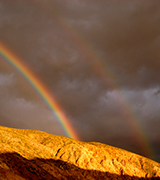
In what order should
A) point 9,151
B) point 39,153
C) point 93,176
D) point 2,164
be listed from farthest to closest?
point 93,176 → point 39,153 → point 9,151 → point 2,164

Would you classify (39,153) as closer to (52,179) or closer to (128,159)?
(52,179)

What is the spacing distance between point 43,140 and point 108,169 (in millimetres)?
30692

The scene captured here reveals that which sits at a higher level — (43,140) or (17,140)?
(43,140)

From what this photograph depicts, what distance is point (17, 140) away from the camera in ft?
250

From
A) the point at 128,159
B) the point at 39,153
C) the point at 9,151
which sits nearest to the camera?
the point at 9,151

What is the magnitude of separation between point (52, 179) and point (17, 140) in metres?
20.3

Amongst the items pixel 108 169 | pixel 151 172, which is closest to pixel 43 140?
pixel 108 169

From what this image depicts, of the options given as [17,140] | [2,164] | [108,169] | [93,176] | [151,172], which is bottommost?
[2,164]

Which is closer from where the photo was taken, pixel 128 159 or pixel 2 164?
pixel 2 164

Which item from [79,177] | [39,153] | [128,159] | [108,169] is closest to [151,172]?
[128,159]

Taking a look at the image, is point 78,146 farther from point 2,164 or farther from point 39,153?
point 2,164

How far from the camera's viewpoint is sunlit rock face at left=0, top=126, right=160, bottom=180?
5997 centimetres

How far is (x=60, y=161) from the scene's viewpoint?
265 ft

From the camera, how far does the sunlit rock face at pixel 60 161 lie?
5997cm
